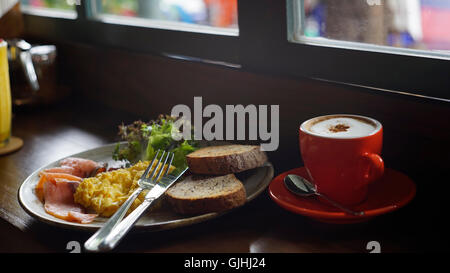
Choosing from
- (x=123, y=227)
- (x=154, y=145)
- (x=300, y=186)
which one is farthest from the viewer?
(x=154, y=145)

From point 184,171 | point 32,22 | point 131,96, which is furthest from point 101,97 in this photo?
point 184,171

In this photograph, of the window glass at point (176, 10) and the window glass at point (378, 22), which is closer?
the window glass at point (378, 22)

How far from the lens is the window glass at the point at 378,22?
1118mm

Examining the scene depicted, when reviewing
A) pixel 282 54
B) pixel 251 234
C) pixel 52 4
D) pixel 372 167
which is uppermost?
pixel 52 4

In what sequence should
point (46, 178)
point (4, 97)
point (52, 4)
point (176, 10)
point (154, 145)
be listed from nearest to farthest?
point (46, 178)
point (154, 145)
point (4, 97)
point (176, 10)
point (52, 4)

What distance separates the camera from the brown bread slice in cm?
112

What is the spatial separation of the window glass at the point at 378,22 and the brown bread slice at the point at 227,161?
0.36 metres

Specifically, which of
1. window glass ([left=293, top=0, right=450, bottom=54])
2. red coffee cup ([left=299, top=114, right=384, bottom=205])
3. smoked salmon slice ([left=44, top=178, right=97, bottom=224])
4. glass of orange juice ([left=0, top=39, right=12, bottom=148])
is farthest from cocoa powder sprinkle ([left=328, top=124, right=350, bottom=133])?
glass of orange juice ([left=0, top=39, right=12, bottom=148])

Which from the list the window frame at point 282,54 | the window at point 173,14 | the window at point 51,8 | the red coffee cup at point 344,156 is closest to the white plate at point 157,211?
the red coffee cup at point 344,156

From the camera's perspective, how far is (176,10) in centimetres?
173

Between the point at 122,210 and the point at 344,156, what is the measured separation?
44cm

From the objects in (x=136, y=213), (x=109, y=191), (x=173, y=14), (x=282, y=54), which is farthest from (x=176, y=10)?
(x=136, y=213)

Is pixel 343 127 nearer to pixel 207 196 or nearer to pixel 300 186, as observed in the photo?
pixel 300 186

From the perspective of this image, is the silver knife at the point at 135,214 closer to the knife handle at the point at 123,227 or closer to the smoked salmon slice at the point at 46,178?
the knife handle at the point at 123,227
